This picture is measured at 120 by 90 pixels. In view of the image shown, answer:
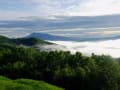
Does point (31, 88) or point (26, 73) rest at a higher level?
point (31, 88)

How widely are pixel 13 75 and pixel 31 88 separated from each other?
97.6m

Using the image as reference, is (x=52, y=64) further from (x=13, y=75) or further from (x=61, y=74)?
(x=61, y=74)

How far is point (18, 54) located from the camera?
16638cm

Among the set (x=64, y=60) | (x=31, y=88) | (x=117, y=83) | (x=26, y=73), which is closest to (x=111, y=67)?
(x=117, y=83)

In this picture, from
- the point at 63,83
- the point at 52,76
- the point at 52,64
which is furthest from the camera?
the point at 52,64

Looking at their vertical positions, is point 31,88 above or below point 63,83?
above

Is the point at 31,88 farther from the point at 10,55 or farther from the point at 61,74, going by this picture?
the point at 10,55

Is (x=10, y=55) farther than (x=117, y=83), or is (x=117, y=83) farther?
(x=10, y=55)

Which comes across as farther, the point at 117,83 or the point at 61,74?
the point at 61,74

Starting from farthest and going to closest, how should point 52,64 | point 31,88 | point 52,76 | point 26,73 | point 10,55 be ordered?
point 10,55
point 52,64
point 26,73
point 52,76
point 31,88

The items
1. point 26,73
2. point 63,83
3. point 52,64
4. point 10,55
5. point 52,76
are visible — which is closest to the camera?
point 63,83

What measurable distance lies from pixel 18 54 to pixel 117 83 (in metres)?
79.3

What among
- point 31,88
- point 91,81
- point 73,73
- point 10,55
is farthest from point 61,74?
point 31,88

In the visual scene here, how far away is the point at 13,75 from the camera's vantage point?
12638 cm
